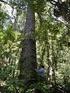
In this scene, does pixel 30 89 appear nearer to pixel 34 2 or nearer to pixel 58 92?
pixel 58 92

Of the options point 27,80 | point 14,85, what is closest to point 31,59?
point 27,80

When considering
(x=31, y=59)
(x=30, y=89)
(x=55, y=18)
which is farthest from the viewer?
(x=31, y=59)

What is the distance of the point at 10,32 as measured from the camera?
9945mm

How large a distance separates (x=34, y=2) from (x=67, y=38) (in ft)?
15.1

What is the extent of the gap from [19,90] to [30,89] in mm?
401

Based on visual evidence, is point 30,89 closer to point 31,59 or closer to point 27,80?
point 27,80

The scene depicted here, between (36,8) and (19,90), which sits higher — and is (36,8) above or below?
above

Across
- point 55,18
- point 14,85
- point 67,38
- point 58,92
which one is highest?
point 55,18

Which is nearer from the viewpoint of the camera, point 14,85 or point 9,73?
point 14,85

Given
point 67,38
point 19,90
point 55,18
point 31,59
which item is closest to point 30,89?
point 19,90

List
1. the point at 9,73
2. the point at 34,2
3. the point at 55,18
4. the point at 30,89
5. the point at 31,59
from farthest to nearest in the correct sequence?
the point at 9,73
the point at 31,59
the point at 55,18
the point at 30,89
the point at 34,2

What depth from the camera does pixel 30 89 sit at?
26.7 feet

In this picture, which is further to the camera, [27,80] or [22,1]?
[27,80]

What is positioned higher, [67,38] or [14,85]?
[67,38]
